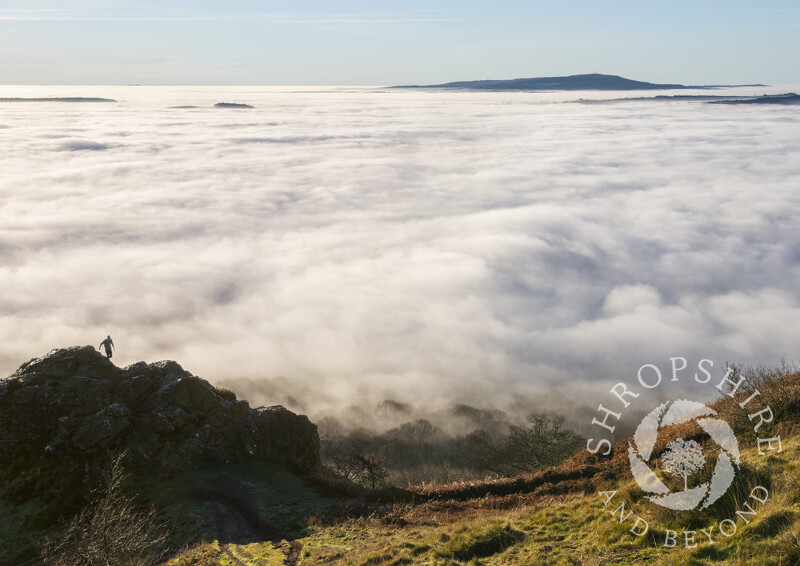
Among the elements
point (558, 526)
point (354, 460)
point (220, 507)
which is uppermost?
point (558, 526)

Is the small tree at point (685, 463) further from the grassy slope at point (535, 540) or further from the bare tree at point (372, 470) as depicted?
the bare tree at point (372, 470)

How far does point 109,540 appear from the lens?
21812mm

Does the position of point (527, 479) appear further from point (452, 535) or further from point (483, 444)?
point (483, 444)

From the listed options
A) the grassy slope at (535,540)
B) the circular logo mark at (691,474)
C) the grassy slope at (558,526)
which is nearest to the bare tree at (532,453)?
the grassy slope at (558,526)

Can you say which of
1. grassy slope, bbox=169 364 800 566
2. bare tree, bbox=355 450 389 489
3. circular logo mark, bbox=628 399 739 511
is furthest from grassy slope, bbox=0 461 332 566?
circular logo mark, bbox=628 399 739 511

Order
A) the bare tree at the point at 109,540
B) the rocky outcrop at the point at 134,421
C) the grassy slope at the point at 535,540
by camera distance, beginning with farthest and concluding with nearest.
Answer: the rocky outcrop at the point at 134,421 < the bare tree at the point at 109,540 < the grassy slope at the point at 535,540

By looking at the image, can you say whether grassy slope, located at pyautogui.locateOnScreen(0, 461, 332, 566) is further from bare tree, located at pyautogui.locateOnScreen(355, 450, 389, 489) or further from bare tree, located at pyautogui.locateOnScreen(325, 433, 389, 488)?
bare tree, located at pyautogui.locateOnScreen(325, 433, 389, 488)

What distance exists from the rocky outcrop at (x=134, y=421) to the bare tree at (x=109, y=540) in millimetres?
3145

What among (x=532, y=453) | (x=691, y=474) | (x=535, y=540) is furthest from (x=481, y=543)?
(x=532, y=453)

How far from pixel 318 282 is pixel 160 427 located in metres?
137

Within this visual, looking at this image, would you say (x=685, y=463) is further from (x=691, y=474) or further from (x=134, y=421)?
(x=134, y=421)

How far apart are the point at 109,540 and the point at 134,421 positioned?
51.4 feet

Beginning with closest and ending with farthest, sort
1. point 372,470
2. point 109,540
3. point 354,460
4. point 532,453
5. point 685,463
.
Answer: point 685,463 < point 109,540 < point 372,470 < point 532,453 < point 354,460

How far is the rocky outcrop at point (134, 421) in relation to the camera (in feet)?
113
